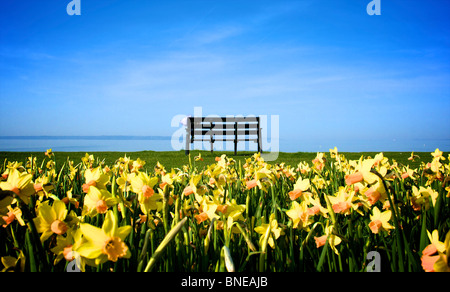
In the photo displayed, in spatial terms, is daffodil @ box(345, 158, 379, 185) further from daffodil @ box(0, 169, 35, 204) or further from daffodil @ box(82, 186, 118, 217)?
daffodil @ box(0, 169, 35, 204)

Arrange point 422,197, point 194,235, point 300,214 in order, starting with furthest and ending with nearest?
point 422,197 → point 194,235 → point 300,214

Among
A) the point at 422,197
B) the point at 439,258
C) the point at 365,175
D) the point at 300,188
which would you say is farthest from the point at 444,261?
the point at 422,197

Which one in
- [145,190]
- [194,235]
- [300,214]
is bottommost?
[194,235]

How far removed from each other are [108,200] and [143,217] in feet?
0.91

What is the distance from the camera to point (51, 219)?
100 centimetres

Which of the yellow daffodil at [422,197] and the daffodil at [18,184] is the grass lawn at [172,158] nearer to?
the yellow daffodil at [422,197]

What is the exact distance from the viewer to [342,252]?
1.35 meters

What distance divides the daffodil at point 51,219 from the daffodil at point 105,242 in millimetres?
202

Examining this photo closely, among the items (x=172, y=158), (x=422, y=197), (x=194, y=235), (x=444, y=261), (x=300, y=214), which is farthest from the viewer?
(x=172, y=158)

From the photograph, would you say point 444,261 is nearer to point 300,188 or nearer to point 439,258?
point 439,258

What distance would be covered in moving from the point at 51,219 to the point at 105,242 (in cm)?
32

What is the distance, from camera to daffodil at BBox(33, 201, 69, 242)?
966 millimetres
